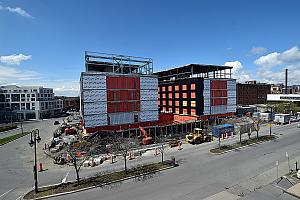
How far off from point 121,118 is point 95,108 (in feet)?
23.0

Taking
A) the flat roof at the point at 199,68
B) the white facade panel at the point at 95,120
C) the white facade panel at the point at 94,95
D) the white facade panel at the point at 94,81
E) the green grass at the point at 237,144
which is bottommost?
the green grass at the point at 237,144

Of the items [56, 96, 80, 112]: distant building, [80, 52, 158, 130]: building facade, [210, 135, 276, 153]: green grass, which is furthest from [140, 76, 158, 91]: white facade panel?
[56, 96, 80, 112]: distant building

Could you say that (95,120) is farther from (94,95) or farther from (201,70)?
(201,70)

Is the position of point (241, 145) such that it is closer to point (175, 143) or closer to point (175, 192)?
point (175, 143)

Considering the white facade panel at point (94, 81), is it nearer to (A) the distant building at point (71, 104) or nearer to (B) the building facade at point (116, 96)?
(B) the building facade at point (116, 96)

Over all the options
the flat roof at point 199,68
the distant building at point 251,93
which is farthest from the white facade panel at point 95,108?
the distant building at point 251,93

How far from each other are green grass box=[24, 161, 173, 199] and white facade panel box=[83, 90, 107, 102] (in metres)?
24.3

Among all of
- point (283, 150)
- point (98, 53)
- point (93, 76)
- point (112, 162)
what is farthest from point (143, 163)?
point (98, 53)

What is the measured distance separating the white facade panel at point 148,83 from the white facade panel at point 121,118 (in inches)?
310

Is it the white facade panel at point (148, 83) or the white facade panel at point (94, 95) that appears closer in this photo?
the white facade panel at point (94, 95)

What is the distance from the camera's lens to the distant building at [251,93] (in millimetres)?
109200

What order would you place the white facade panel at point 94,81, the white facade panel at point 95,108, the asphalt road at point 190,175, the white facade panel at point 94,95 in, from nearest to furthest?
the asphalt road at point 190,175, the white facade panel at point 94,81, the white facade panel at point 94,95, the white facade panel at point 95,108

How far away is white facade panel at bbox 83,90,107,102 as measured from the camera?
4425 centimetres

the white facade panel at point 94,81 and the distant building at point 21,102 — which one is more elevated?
the white facade panel at point 94,81
